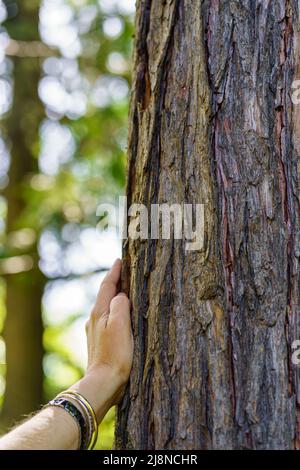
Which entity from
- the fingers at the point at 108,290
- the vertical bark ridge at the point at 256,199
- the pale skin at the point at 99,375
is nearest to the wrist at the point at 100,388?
the pale skin at the point at 99,375

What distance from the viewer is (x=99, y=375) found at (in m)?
1.68

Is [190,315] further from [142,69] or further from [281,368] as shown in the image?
[142,69]

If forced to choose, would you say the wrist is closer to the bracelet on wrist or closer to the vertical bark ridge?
the bracelet on wrist

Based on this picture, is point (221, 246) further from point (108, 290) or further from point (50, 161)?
point (50, 161)

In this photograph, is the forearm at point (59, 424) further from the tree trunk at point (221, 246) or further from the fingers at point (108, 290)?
the fingers at point (108, 290)

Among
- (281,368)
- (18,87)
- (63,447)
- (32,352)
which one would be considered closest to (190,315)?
(281,368)

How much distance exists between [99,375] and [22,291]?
645cm

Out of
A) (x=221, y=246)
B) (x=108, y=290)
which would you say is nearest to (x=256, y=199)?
(x=221, y=246)

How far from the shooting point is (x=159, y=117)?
1785 millimetres

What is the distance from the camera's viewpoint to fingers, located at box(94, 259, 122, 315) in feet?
6.02

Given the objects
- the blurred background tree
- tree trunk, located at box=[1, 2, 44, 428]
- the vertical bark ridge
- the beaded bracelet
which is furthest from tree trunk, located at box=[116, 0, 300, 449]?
tree trunk, located at box=[1, 2, 44, 428]

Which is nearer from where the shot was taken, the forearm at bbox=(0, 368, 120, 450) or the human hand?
the forearm at bbox=(0, 368, 120, 450)

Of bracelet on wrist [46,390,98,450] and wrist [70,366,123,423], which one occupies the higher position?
wrist [70,366,123,423]

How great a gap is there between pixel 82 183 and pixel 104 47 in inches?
45.1
